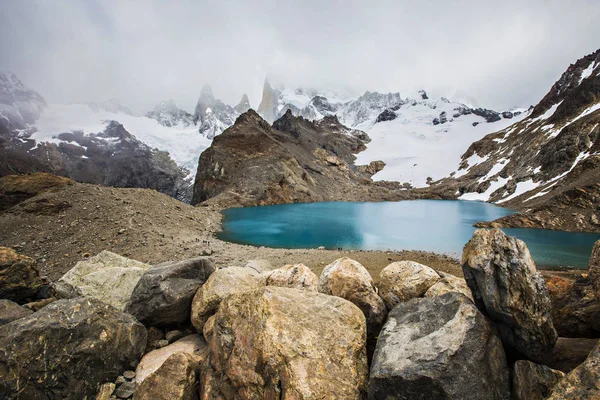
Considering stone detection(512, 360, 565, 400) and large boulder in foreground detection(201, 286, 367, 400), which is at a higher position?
stone detection(512, 360, 565, 400)

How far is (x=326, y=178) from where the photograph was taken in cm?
10038

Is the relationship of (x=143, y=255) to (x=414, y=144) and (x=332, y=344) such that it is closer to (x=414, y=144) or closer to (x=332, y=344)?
(x=332, y=344)

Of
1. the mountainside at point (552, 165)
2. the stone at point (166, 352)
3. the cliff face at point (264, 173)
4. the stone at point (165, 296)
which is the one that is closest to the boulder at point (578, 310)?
the stone at point (166, 352)

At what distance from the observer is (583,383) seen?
2.78 meters

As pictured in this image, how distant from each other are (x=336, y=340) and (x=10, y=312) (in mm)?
6537

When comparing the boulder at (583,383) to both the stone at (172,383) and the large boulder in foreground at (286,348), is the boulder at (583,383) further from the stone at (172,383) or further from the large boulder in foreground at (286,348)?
the stone at (172,383)

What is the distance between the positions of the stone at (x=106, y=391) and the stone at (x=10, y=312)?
2.33m

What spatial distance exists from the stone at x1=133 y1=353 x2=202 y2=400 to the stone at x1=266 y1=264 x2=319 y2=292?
2.60m

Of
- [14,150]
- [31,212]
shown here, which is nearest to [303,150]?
[31,212]

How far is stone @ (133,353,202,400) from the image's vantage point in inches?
186

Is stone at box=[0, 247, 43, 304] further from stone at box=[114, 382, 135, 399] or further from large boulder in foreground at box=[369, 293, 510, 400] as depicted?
large boulder in foreground at box=[369, 293, 510, 400]

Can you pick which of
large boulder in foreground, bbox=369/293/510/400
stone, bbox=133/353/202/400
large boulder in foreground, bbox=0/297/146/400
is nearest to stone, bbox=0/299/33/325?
large boulder in foreground, bbox=0/297/146/400

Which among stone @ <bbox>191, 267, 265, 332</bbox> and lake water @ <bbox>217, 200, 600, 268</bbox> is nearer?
stone @ <bbox>191, 267, 265, 332</bbox>

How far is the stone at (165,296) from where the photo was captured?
6492mm
